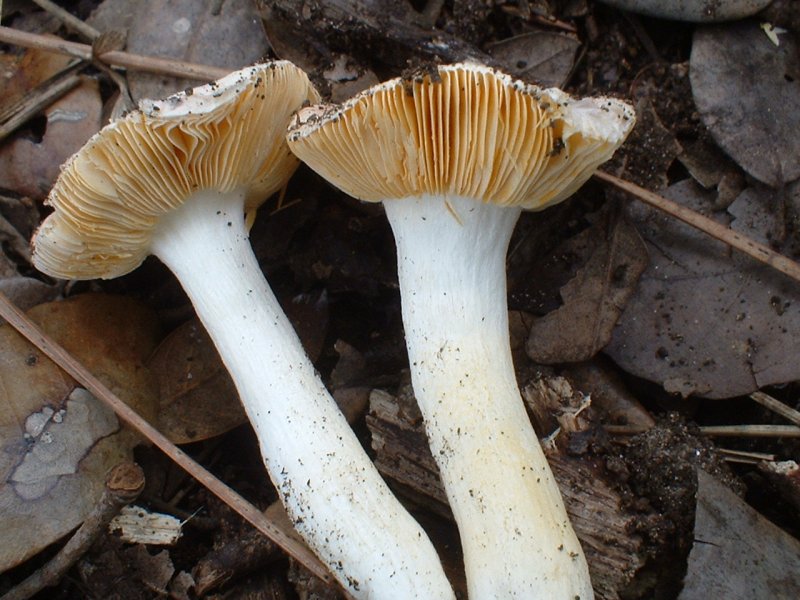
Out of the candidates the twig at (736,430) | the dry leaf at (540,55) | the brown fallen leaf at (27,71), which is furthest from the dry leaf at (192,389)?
the dry leaf at (540,55)

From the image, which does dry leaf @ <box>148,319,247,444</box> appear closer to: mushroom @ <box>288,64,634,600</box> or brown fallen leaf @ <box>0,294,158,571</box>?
brown fallen leaf @ <box>0,294,158,571</box>

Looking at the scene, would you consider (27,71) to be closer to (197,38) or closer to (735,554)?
(197,38)

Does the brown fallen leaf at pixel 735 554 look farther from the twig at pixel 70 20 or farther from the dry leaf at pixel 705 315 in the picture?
the twig at pixel 70 20

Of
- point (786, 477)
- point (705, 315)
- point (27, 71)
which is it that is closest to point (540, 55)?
point (705, 315)

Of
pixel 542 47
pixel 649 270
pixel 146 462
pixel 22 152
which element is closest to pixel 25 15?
pixel 22 152

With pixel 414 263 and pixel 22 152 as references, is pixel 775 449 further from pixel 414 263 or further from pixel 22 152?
pixel 22 152

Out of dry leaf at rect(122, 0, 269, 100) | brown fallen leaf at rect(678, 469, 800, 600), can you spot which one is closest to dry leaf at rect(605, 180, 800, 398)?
brown fallen leaf at rect(678, 469, 800, 600)
